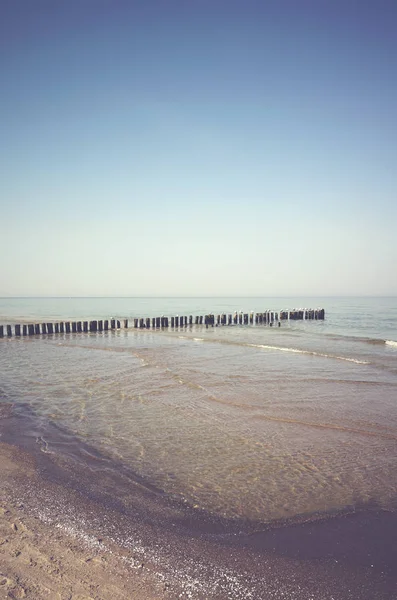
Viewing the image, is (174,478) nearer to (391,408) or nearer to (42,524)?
(42,524)

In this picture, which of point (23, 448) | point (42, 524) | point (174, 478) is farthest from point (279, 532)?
point (23, 448)

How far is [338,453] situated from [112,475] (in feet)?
15.4

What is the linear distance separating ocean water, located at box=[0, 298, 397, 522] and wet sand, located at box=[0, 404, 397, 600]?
521mm

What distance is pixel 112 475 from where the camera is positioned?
6695 millimetres

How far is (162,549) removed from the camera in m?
4.54

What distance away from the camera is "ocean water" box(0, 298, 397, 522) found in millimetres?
6367

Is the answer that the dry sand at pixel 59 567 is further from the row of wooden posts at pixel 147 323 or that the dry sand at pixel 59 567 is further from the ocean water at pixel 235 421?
the row of wooden posts at pixel 147 323

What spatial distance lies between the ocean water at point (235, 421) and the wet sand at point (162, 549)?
521 millimetres

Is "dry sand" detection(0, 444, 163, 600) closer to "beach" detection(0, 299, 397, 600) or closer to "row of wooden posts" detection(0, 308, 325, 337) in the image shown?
"beach" detection(0, 299, 397, 600)

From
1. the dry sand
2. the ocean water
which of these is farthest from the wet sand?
the ocean water

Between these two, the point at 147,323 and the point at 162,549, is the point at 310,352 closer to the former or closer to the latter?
the point at 162,549

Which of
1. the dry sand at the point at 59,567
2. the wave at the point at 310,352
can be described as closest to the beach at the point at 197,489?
the dry sand at the point at 59,567

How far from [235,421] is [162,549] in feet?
18.5

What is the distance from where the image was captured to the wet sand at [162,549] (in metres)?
3.88
